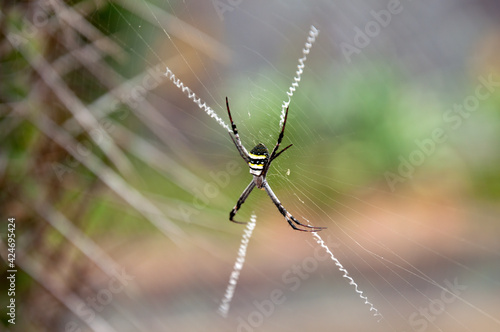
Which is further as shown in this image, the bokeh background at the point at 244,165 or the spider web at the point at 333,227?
the spider web at the point at 333,227

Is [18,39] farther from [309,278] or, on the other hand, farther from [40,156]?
[309,278]

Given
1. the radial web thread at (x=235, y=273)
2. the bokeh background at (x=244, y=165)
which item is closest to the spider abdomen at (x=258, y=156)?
A: the bokeh background at (x=244, y=165)

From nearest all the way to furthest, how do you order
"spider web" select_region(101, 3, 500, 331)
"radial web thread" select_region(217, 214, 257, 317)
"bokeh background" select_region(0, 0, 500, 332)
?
"bokeh background" select_region(0, 0, 500, 332) → "spider web" select_region(101, 3, 500, 331) → "radial web thread" select_region(217, 214, 257, 317)

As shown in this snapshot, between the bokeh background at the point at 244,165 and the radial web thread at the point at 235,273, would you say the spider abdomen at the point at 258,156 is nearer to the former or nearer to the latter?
the bokeh background at the point at 244,165

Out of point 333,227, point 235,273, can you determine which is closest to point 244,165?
point 333,227

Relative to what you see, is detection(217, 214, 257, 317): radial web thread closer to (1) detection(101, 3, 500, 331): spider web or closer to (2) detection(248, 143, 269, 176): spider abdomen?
(1) detection(101, 3, 500, 331): spider web

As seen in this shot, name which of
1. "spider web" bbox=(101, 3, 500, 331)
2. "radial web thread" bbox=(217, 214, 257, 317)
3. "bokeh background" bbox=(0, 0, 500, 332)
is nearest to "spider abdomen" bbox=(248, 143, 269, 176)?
"bokeh background" bbox=(0, 0, 500, 332)

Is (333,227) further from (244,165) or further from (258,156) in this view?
(258,156)

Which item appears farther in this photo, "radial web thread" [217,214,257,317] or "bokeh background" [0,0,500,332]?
"radial web thread" [217,214,257,317]
